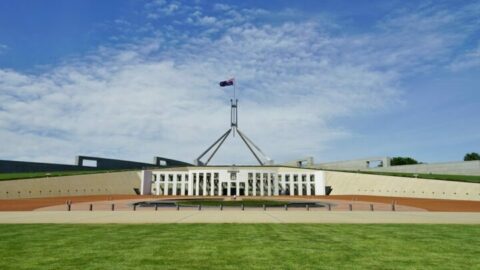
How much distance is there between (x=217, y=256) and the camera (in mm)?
10195

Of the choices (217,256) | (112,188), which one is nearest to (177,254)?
(217,256)

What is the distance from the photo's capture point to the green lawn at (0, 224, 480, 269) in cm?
921

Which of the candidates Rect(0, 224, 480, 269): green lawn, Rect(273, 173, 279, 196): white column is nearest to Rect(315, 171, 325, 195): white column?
Rect(273, 173, 279, 196): white column

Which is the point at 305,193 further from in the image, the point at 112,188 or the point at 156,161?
the point at 156,161

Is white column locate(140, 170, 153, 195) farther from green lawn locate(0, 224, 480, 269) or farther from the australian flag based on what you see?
green lawn locate(0, 224, 480, 269)

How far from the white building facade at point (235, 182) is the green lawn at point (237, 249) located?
6267 centimetres

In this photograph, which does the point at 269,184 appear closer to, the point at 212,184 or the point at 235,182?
the point at 235,182

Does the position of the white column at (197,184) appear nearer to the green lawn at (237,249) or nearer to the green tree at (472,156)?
the green lawn at (237,249)

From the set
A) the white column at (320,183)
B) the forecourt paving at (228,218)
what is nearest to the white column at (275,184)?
the white column at (320,183)

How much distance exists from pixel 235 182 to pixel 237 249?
6777cm

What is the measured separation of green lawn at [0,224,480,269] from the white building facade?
206 ft

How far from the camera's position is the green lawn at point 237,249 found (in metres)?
9.21

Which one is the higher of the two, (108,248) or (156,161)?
(156,161)

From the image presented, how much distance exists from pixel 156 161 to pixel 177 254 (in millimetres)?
108581
